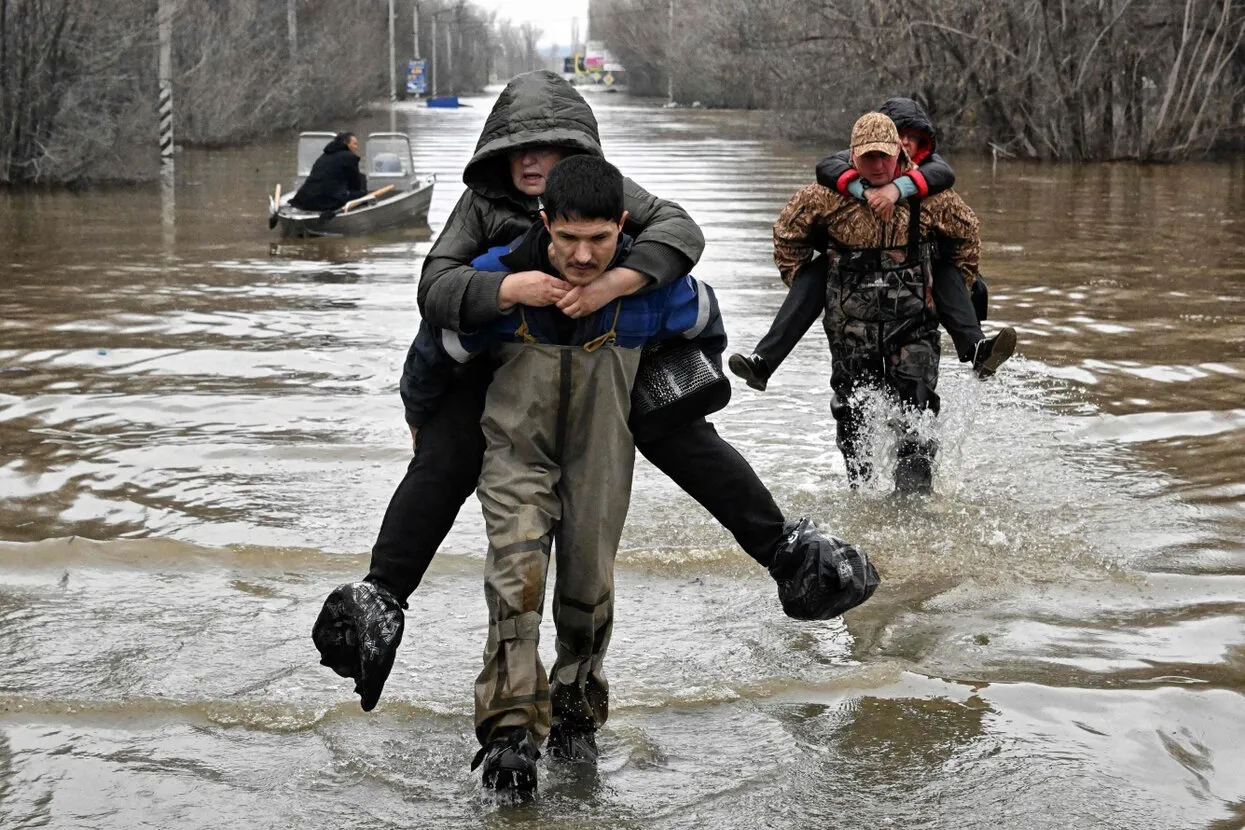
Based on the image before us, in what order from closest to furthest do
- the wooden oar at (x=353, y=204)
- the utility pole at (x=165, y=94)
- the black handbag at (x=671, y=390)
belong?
the black handbag at (x=671, y=390), the wooden oar at (x=353, y=204), the utility pole at (x=165, y=94)

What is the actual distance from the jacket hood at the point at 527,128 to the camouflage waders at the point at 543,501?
0.49 m

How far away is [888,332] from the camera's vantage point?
7.19m

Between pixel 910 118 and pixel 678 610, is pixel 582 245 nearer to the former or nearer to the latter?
pixel 678 610

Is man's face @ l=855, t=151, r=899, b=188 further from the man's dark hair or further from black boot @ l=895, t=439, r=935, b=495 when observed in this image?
the man's dark hair

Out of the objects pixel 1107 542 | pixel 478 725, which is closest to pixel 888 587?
pixel 1107 542

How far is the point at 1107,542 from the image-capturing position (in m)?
6.91

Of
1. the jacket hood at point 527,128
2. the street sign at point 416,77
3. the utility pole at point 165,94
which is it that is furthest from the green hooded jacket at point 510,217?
the street sign at point 416,77

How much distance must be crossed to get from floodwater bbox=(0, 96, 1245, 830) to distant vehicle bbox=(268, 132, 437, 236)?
7.48 meters

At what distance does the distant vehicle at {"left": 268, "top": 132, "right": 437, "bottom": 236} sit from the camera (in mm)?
20562

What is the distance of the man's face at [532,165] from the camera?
4.38 metres

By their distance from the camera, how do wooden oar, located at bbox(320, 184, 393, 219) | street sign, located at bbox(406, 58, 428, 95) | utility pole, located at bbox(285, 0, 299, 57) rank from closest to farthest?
wooden oar, located at bbox(320, 184, 393, 219) → utility pole, located at bbox(285, 0, 299, 57) → street sign, located at bbox(406, 58, 428, 95)

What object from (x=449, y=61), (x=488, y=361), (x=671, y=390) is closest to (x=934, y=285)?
(x=671, y=390)

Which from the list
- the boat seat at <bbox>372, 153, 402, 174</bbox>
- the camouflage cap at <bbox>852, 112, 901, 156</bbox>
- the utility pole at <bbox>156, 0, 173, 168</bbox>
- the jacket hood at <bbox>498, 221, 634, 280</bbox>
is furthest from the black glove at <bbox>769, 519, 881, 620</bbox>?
the utility pole at <bbox>156, 0, 173, 168</bbox>

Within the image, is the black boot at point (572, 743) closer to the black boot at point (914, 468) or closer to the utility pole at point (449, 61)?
the black boot at point (914, 468)
